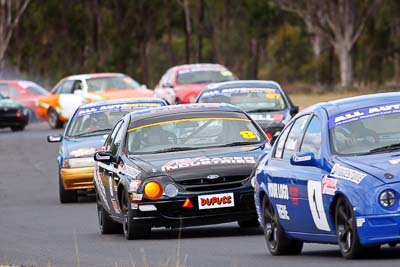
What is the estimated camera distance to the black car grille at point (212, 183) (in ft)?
42.7

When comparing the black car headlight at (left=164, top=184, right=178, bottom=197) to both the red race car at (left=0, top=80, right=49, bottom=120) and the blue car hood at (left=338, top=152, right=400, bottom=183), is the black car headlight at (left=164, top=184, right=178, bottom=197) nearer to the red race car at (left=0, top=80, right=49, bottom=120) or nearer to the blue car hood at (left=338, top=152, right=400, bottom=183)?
the blue car hood at (left=338, top=152, right=400, bottom=183)

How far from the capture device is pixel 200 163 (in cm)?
1317

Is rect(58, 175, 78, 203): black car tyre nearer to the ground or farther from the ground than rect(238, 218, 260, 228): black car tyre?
nearer to the ground

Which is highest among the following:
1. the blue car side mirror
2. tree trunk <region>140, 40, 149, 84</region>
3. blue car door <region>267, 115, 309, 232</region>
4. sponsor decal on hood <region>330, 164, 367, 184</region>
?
sponsor decal on hood <region>330, 164, 367, 184</region>

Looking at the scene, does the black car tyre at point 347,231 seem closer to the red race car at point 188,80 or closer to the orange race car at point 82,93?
the red race car at point 188,80

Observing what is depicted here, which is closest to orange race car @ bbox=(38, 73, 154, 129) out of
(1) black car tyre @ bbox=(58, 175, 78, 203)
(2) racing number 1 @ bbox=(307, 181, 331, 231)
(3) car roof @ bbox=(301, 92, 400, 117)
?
(1) black car tyre @ bbox=(58, 175, 78, 203)

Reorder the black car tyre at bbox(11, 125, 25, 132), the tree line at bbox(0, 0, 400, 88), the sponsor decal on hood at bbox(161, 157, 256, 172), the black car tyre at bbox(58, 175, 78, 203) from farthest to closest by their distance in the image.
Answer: the tree line at bbox(0, 0, 400, 88)
the black car tyre at bbox(11, 125, 25, 132)
the black car tyre at bbox(58, 175, 78, 203)
the sponsor decal on hood at bbox(161, 157, 256, 172)

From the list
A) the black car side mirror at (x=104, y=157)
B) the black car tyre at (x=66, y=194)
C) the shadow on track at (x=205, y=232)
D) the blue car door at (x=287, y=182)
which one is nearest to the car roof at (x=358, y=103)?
the blue car door at (x=287, y=182)

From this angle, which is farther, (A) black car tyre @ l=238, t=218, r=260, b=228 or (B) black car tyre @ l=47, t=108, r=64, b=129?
(B) black car tyre @ l=47, t=108, r=64, b=129

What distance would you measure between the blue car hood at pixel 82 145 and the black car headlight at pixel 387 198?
34.5ft

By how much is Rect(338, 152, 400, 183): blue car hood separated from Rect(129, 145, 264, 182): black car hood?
334cm

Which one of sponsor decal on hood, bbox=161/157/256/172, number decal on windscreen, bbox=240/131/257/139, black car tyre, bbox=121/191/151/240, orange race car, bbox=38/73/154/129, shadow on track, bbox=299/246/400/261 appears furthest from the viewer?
orange race car, bbox=38/73/154/129

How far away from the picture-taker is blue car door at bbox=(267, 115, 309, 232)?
34.5ft

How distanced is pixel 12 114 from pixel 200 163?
30.2 m
